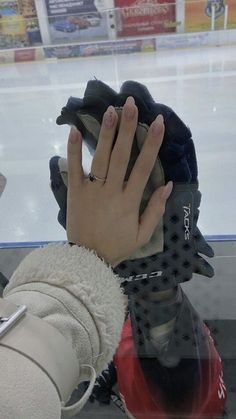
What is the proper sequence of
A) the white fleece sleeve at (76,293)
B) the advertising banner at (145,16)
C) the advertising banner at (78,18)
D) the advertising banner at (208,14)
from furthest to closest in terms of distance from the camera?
the advertising banner at (78,18), the advertising banner at (145,16), the advertising banner at (208,14), the white fleece sleeve at (76,293)

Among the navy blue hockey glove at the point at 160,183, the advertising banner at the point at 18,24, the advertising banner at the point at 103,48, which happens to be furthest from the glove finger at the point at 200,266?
the advertising banner at the point at 103,48

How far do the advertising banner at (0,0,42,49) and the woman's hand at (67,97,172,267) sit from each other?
1.08 meters

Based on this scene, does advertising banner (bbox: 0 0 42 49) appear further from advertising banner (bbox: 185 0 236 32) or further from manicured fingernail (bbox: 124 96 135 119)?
manicured fingernail (bbox: 124 96 135 119)

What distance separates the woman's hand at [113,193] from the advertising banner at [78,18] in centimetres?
135

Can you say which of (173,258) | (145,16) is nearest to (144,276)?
(173,258)

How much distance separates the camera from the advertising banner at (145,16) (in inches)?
56.3

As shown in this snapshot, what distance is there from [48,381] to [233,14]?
130 centimetres

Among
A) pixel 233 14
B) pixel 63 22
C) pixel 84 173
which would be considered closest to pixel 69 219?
pixel 84 173

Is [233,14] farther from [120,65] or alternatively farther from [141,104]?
[141,104]

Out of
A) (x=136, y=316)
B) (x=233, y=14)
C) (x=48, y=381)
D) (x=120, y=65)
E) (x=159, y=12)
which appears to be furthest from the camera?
(x=120, y=65)

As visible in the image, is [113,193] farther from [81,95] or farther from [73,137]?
[81,95]

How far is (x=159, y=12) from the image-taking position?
1448 millimetres

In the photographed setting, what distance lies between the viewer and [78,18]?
1619 mm

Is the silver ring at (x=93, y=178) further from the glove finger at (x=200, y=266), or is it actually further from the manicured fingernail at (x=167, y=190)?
the glove finger at (x=200, y=266)
